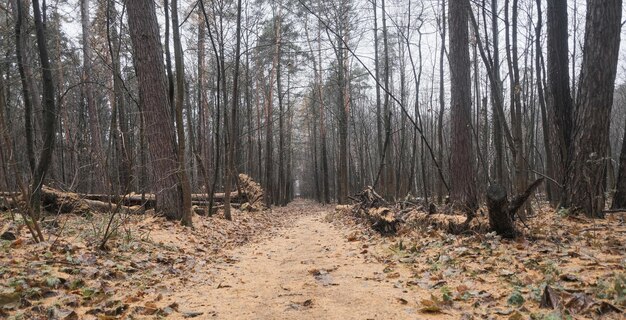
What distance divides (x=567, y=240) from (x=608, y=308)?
7.56 ft

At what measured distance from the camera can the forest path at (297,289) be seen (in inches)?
124

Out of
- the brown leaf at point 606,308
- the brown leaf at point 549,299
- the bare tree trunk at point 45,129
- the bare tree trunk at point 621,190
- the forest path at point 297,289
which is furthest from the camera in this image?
the bare tree trunk at point 621,190

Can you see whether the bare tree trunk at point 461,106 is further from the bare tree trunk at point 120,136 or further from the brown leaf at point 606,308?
the bare tree trunk at point 120,136

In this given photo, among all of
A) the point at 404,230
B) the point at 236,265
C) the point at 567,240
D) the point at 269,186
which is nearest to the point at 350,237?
the point at 404,230

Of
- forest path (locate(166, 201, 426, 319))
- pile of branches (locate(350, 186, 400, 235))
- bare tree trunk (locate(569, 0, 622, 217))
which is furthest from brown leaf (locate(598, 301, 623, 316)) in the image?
pile of branches (locate(350, 186, 400, 235))

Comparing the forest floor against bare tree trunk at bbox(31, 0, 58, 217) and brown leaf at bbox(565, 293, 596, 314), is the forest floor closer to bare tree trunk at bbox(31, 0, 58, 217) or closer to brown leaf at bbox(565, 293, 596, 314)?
brown leaf at bbox(565, 293, 596, 314)

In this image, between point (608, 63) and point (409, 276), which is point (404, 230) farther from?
point (608, 63)

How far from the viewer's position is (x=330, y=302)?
133 inches

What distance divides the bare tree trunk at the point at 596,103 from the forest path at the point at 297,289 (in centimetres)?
342

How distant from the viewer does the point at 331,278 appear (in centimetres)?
438

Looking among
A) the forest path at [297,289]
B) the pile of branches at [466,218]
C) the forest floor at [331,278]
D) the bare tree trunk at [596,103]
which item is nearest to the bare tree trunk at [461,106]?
the pile of branches at [466,218]

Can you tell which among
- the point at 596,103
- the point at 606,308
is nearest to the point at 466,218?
the point at 596,103

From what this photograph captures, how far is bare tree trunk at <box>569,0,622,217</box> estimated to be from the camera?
5699mm

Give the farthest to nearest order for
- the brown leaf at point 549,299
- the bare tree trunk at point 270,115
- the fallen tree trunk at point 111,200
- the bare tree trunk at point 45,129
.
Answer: the bare tree trunk at point 270,115, the fallen tree trunk at point 111,200, the bare tree trunk at point 45,129, the brown leaf at point 549,299
